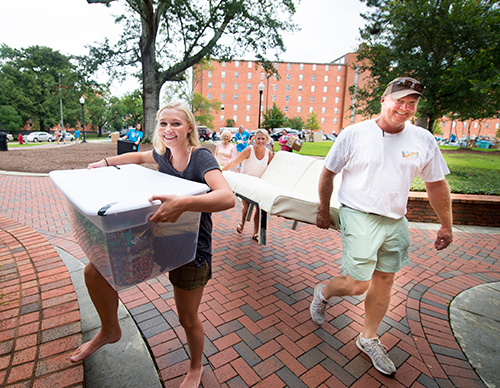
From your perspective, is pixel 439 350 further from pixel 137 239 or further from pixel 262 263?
pixel 137 239

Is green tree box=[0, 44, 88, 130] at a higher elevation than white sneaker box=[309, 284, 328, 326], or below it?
higher

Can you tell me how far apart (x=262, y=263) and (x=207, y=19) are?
19.6 meters

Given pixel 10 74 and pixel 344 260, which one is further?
pixel 10 74

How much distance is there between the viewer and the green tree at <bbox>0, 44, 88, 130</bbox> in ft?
149

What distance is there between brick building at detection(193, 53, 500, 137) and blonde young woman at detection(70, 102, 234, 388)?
7684 cm

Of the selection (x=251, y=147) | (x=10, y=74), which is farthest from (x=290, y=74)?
(x=251, y=147)

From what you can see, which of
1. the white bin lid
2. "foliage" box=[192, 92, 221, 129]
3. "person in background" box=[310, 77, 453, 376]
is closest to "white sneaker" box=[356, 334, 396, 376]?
"person in background" box=[310, 77, 453, 376]

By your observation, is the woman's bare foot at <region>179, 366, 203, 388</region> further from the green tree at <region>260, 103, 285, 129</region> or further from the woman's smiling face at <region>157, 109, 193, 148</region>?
the green tree at <region>260, 103, 285, 129</region>

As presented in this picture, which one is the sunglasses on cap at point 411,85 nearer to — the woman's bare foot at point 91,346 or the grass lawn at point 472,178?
the woman's bare foot at point 91,346

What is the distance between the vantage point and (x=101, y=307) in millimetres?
1741

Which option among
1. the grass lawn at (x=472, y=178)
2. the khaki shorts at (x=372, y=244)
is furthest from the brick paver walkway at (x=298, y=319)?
Result: the grass lawn at (x=472, y=178)

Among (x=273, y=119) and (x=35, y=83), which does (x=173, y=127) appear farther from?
(x=35, y=83)

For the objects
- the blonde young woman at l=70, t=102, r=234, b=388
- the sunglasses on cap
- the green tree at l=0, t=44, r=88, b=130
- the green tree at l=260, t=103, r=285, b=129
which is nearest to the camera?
the blonde young woman at l=70, t=102, r=234, b=388

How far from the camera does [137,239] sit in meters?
1.21
